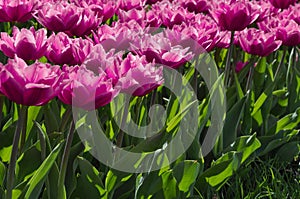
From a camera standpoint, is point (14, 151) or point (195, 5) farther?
point (195, 5)

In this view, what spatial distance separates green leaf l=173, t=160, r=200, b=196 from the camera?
1.77m

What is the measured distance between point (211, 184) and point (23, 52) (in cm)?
82

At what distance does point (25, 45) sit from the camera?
1.59 m

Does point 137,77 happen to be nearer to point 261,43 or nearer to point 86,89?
point 86,89

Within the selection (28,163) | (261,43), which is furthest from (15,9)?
(261,43)

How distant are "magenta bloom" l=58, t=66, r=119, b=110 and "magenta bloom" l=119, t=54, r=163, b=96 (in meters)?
0.07

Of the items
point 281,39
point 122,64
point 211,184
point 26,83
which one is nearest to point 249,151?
point 211,184

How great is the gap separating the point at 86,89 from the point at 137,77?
17cm

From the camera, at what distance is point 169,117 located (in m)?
2.13

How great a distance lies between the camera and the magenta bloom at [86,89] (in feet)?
4.23

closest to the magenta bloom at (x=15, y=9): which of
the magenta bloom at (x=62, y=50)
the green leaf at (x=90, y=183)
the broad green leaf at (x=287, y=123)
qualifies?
the magenta bloom at (x=62, y=50)

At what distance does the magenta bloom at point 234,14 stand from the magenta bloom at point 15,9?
0.67 metres

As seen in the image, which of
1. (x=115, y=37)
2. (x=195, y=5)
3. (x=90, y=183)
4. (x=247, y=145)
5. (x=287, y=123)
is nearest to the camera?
(x=90, y=183)

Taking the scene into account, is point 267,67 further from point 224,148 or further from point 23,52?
point 23,52
